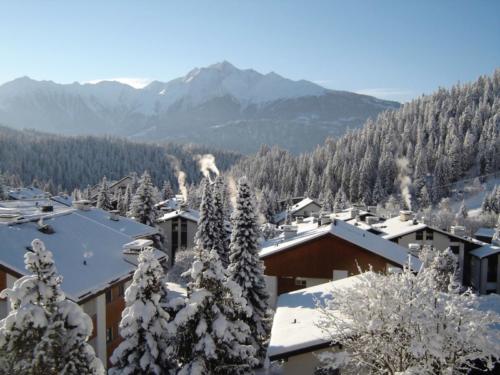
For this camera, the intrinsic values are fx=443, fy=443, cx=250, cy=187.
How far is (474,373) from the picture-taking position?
1398cm

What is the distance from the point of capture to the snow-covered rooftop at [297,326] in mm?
15062

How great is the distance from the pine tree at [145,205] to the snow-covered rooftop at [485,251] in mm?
32026

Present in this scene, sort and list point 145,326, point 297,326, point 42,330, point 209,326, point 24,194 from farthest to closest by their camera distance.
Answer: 1. point 24,194
2. point 297,326
3. point 209,326
4. point 145,326
5. point 42,330

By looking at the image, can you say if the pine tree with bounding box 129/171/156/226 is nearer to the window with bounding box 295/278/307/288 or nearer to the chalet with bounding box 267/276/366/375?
the window with bounding box 295/278/307/288

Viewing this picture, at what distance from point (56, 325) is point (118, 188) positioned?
354 feet

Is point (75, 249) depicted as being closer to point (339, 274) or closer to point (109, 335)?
point (109, 335)

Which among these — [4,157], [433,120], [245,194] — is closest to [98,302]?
[245,194]

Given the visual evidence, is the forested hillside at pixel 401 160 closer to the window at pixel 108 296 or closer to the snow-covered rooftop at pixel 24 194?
the snow-covered rooftop at pixel 24 194

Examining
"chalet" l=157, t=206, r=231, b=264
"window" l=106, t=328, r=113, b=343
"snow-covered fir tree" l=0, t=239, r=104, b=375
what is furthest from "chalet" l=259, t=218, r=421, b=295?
"chalet" l=157, t=206, r=231, b=264

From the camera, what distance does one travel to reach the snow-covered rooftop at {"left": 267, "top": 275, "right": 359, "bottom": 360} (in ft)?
49.4

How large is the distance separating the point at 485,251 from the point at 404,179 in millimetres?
99914

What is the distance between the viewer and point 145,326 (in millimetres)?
12969

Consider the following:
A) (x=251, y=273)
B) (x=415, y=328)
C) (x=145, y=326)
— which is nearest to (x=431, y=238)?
(x=251, y=273)

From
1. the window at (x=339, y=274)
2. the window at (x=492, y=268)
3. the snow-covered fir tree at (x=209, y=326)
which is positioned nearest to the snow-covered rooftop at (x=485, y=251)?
the window at (x=492, y=268)
